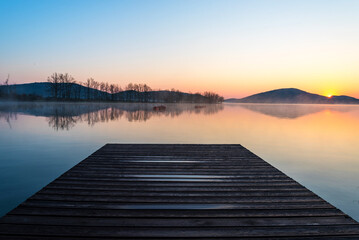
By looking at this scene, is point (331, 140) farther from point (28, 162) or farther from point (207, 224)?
point (28, 162)

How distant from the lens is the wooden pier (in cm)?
342

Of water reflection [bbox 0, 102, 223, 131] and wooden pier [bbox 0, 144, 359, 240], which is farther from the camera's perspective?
water reflection [bbox 0, 102, 223, 131]

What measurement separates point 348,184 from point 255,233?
676 centimetres

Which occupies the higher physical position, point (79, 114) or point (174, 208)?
point (79, 114)

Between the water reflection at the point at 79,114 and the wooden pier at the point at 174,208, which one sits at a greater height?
the water reflection at the point at 79,114

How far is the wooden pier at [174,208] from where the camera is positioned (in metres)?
3.42

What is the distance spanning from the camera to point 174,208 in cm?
413

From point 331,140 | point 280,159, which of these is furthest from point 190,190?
point 331,140

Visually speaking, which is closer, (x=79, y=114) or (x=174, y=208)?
(x=174, y=208)

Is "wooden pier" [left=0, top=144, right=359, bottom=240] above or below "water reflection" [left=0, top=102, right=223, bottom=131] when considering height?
below

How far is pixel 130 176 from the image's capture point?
19.6 ft

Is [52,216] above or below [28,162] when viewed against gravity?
above

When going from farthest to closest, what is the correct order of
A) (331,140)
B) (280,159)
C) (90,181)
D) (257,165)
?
(331,140)
(280,159)
(257,165)
(90,181)

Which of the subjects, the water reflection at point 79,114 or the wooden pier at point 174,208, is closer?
the wooden pier at point 174,208
